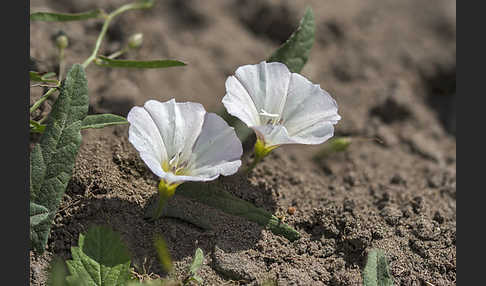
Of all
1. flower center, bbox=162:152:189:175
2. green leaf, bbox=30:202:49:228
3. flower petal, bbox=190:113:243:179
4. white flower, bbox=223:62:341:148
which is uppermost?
white flower, bbox=223:62:341:148

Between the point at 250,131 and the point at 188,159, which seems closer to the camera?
the point at 188,159

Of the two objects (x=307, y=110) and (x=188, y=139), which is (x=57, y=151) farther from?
(x=307, y=110)

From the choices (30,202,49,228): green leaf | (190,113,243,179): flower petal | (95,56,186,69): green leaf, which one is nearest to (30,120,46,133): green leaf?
(30,202,49,228): green leaf

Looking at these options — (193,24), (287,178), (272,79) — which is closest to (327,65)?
(193,24)

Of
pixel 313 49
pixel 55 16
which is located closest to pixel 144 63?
pixel 55 16

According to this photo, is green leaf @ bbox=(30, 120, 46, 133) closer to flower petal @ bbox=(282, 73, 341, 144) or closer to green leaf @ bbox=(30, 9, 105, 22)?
green leaf @ bbox=(30, 9, 105, 22)

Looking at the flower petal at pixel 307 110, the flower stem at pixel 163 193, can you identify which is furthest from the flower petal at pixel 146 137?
the flower petal at pixel 307 110

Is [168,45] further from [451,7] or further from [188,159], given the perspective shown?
[451,7]
